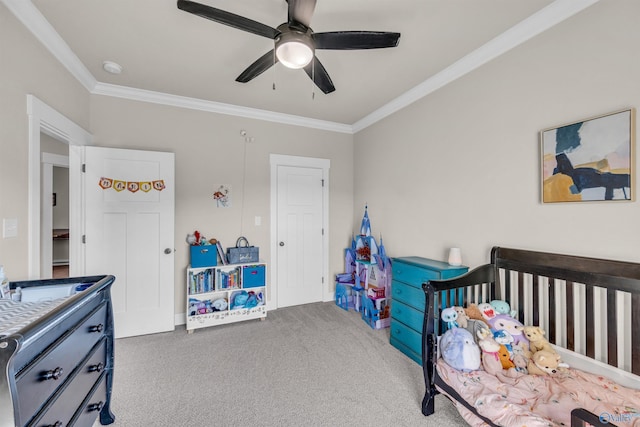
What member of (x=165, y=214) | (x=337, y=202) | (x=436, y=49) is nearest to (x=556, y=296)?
(x=436, y=49)

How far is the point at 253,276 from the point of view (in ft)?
10.8

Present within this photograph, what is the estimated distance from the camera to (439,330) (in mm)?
2029

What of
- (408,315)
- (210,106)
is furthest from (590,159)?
(210,106)

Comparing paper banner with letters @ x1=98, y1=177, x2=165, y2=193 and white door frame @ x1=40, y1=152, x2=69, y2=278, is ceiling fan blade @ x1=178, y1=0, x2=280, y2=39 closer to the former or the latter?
paper banner with letters @ x1=98, y1=177, x2=165, y2=193

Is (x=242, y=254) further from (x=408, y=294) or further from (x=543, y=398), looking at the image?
(x=543, y=398)

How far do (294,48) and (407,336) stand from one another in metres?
2.51

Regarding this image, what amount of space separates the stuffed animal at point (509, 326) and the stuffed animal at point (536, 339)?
0.10 ft

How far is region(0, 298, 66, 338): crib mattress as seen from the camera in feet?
3.07

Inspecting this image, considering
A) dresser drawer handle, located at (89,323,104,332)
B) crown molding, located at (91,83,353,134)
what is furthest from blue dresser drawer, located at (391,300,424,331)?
crown molding, located at (91,83,353,134)

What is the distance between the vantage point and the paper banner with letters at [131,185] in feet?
9.22

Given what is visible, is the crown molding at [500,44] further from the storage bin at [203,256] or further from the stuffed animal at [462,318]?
the storage bin at [203,256]

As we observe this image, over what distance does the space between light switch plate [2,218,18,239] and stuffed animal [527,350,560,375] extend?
335 cm

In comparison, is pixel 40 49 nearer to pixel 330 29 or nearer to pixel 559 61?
pixel 330 29

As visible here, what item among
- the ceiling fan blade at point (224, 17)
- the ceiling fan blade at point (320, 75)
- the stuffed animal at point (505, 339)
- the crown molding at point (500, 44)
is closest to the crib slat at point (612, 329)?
the stuffed animal at point (505, 339)
